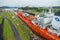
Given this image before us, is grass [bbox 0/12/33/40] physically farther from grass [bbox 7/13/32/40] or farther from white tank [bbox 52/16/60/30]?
white tank [bbox 52/16/60/30]

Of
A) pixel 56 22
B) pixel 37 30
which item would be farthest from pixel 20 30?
pixel 56 22

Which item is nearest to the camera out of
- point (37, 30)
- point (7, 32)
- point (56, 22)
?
point (56, 22)

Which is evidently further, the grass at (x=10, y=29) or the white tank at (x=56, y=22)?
the grass at (x=10, y=29)

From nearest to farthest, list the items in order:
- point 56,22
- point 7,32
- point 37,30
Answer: point 56,22 → point 37,30 → point 7,32

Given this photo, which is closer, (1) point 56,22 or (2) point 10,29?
(1) point 56,22

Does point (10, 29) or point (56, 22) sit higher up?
point (56, 22)

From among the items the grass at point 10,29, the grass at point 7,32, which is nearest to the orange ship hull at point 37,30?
the grass at point 10,29

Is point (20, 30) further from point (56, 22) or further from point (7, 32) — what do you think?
point (56, 22)

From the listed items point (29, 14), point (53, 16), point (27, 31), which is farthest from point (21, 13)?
point (53, 16)

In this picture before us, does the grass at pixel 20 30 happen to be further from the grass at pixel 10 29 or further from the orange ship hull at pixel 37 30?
the orange ship hull at pixel 37 30

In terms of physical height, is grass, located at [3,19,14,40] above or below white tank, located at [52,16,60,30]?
below

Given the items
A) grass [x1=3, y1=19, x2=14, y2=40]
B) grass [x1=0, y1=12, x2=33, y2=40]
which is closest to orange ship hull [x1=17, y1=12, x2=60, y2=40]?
grass [x1=0, y1=12, x2=33, y2=40]
